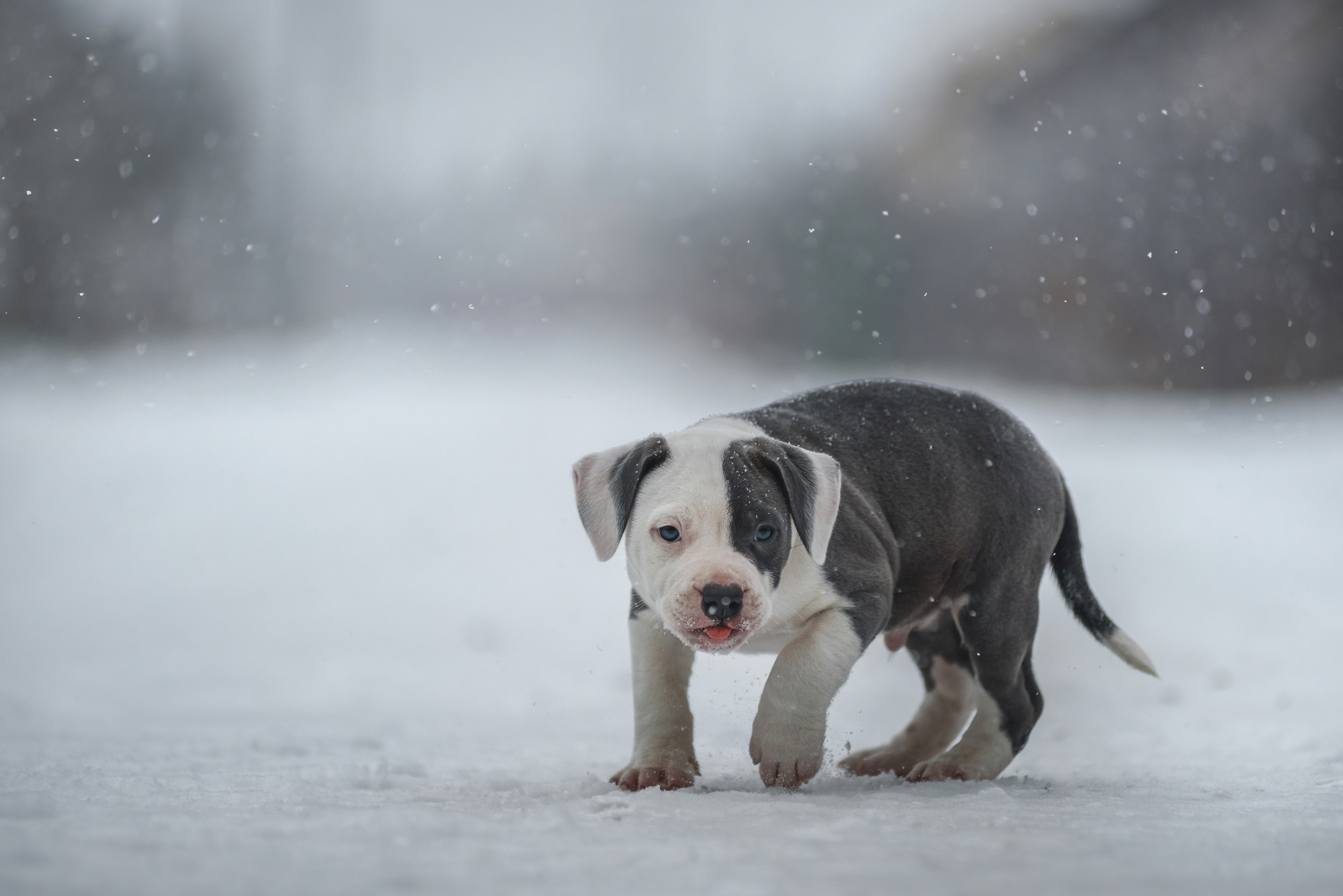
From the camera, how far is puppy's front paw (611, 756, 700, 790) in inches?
114

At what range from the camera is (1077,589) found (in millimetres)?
3961

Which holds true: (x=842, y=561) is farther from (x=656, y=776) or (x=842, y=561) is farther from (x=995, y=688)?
(x=995, y=688)

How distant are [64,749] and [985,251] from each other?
9.98m

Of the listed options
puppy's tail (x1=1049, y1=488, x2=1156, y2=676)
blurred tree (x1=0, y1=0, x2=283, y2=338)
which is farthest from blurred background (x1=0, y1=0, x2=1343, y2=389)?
puppy's tail (x1=1049, y1=488, x2=1156, y2=676)

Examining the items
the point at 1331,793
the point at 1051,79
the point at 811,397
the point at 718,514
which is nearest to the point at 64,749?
the point at 718,514

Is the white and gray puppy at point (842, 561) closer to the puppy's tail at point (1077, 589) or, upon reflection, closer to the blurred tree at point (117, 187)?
the puppy's tail at point (1077, 589)

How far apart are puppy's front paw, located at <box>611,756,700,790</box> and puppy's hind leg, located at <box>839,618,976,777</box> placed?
1004 mm

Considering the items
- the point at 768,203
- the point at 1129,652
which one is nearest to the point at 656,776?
the point at 1129,652

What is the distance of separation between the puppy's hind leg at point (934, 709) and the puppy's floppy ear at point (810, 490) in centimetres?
122

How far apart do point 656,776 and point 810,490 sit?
815mm

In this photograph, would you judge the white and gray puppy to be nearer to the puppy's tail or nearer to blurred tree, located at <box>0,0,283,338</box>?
the puppy's tail

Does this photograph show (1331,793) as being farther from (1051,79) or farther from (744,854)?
(1051,79)

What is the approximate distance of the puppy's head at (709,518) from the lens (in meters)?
2.63

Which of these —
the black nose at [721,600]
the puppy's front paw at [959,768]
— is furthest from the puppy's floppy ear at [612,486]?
the puppy's front paw at [959,768]
